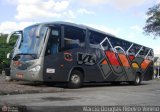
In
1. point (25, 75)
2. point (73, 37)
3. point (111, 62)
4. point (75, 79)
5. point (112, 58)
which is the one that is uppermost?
point (73, 37)

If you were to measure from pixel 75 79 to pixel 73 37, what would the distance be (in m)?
2.24

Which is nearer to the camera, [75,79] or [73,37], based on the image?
[73,37]

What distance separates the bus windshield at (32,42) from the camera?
61.3 ft

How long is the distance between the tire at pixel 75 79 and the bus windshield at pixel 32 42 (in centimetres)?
265

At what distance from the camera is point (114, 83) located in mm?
27109

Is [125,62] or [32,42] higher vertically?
[32,42]

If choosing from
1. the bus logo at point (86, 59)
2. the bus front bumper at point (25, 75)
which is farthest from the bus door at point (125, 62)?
the bus front bumper at point (25, 75)

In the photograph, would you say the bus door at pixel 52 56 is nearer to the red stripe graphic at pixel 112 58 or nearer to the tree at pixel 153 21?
the red stripe graphic at pixel 112 58

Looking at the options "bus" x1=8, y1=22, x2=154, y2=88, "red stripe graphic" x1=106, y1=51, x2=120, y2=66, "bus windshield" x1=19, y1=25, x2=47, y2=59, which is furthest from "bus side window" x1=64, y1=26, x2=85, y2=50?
"red stripe graphic" x1=106, y1=51, x2=120, y2=66

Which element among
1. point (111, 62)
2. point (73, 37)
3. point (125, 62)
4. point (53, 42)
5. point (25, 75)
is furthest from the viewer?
point (125, 62)

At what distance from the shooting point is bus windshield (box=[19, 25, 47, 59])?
18672 millimetres

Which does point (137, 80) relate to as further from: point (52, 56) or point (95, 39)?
point (52, 56)

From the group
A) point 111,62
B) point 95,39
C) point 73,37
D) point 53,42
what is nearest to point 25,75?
point 53,42

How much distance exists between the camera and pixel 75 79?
810 inches
